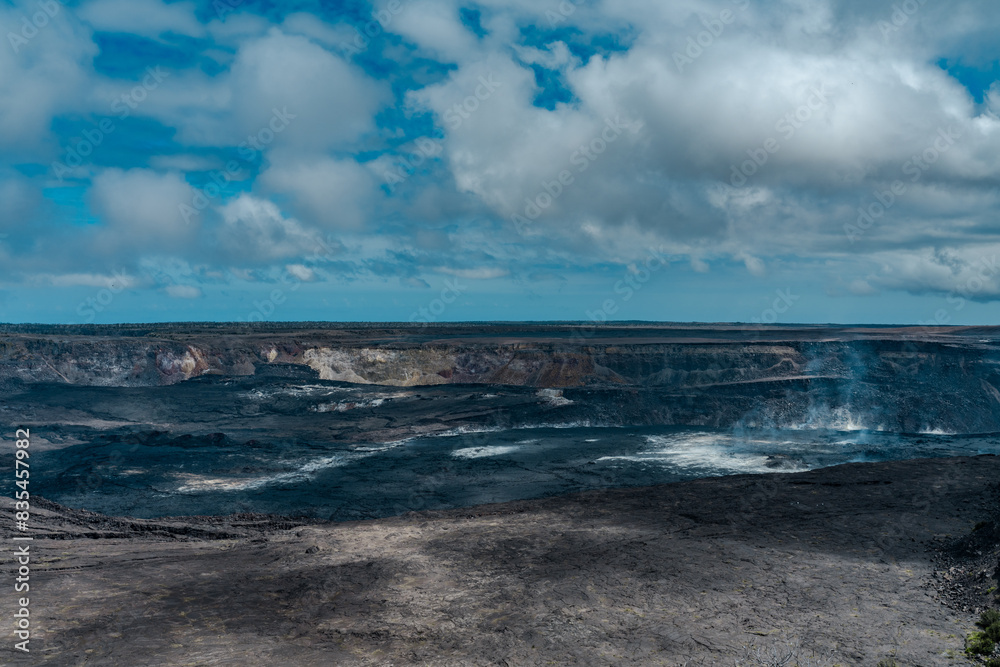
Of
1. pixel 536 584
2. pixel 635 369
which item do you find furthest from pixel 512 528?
pixel 635 369

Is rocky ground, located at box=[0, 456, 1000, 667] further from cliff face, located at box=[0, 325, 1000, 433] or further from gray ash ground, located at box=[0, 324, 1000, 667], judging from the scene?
cliff face, located at box=[0, 325, 1000, 433]

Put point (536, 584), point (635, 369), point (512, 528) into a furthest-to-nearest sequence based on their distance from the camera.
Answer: point (635, 369)
point (512, 528)
point (536, 584)

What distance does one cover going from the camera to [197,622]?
35.4 ft

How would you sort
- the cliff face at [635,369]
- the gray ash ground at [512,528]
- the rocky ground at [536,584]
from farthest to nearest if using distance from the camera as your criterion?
the cliff face at [635,369] < the gray ash ground at [512,528] < the rocky ground at [536,584]

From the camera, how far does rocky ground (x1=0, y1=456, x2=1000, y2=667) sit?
9836mm

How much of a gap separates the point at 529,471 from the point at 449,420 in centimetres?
1273

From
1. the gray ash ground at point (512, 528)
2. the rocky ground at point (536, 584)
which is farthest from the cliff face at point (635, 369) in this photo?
the rocky ground at point (536, 584)

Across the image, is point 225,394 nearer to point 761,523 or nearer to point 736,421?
point 736,421

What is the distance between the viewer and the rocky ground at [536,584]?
32.3ft

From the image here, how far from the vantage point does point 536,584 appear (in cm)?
1251

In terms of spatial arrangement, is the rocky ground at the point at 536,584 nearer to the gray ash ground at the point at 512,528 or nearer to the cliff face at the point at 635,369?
the gray ash ground at the point at 512,528

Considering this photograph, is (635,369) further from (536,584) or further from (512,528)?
(536,584)

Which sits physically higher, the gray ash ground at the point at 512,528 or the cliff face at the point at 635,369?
the cliff face at the point at 635,369

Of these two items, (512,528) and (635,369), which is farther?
(635,369)
